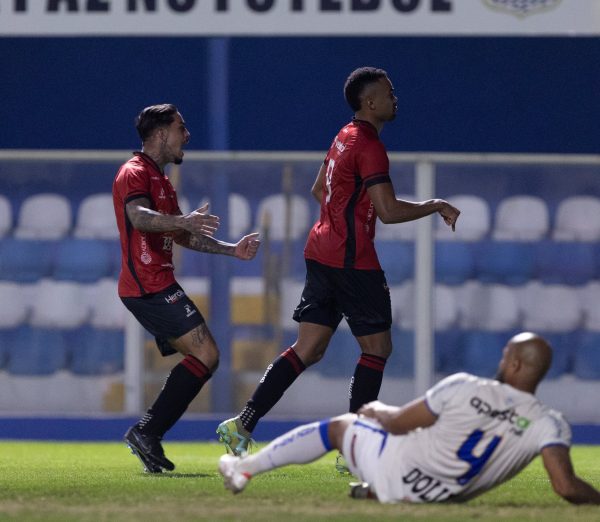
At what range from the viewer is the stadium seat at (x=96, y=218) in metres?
13.1

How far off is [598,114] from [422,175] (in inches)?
59.0

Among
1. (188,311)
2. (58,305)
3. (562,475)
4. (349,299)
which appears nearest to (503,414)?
(562,475)

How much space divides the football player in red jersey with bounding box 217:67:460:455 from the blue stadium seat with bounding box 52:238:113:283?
5158 mm

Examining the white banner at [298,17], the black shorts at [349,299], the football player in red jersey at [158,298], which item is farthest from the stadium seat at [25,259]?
the black shorts at [349,299]

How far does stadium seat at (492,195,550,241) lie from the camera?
1309cm

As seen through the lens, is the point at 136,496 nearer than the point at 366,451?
No

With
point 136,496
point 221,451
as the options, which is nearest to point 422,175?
point 221,451

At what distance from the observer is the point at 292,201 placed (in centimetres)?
1309

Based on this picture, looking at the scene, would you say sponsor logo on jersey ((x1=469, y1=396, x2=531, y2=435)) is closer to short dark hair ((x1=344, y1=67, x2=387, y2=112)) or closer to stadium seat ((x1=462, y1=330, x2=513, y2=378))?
short dark hair ((x1=344, y1=67, x2=387, y2=112))

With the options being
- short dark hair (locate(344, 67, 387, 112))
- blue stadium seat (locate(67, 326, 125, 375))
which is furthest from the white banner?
short dark hair (locate(344, 67, 387, 112))

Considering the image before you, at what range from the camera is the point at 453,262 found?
517 inches

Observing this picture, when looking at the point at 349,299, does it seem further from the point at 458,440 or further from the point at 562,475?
the point at 562,475

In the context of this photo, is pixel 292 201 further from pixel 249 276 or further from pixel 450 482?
pixel 450 482

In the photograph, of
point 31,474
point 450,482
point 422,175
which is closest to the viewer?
point 450,482
